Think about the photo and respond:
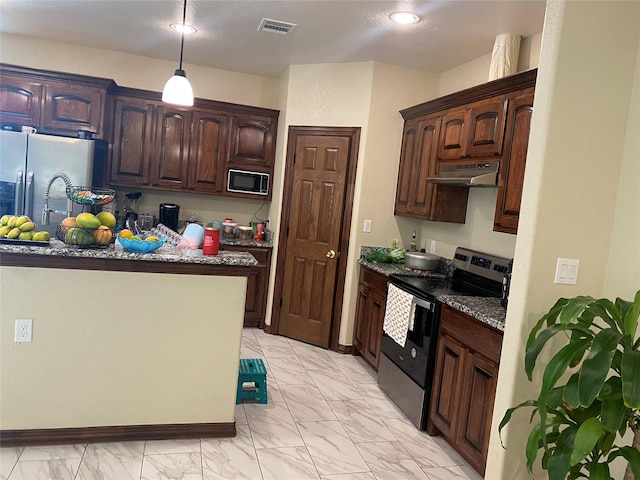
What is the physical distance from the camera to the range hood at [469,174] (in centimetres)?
314

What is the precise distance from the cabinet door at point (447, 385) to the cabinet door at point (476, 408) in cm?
6

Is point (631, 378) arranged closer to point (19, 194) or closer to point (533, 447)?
point (533, 447)

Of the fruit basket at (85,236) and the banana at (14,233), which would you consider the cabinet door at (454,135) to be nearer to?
the fruit basket at (85,236)

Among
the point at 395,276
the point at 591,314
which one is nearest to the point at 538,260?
the point at 591,314

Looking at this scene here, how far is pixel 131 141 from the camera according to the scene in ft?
16.2

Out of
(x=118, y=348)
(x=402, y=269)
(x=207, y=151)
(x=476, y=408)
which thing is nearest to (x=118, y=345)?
(x=118, y=348)

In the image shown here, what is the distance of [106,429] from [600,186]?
282 cm

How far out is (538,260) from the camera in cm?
216

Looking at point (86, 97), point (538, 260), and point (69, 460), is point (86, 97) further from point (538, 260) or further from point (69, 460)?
point (538, 260)

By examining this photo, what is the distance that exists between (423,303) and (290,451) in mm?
1240

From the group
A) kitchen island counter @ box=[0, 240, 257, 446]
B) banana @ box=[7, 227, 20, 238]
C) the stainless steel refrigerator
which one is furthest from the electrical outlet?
the stainless steel refrigerator

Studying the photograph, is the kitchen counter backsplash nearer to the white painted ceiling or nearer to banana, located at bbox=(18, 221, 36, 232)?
the white painted ceiling

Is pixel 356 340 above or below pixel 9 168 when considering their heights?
below

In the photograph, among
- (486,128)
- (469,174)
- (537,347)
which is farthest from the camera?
(469,174)
